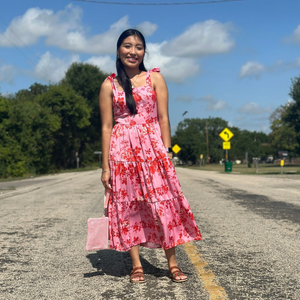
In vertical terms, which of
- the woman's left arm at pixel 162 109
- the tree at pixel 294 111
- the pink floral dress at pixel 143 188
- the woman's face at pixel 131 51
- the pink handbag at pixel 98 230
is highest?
the tree at pixel 294 111

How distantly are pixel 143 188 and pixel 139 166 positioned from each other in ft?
0.67

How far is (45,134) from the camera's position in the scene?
114 ft

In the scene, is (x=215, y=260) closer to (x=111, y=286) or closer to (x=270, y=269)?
(x=270, y=269)

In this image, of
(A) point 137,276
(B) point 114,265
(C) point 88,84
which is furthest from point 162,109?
(C) point 88,84

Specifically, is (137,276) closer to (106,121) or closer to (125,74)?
(106,121)

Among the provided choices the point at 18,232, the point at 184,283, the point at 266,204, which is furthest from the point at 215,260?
the point at 266,204

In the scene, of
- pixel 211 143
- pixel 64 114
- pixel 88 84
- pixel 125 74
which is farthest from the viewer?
pixel 211 143

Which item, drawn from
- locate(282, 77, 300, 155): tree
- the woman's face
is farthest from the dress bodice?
locate(282, 77, 300, 155): tree

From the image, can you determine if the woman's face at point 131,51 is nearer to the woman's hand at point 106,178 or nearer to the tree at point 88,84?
the woman's hand at point 106,178

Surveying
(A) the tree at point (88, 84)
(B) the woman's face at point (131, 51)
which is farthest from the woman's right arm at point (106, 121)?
(A) the tree at point (88, 84)

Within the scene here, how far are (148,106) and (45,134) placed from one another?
105 ft

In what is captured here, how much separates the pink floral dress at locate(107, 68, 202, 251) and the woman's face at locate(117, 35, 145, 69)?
21 centimetres

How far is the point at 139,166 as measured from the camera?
3855 mm

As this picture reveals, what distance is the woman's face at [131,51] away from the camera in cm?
401
